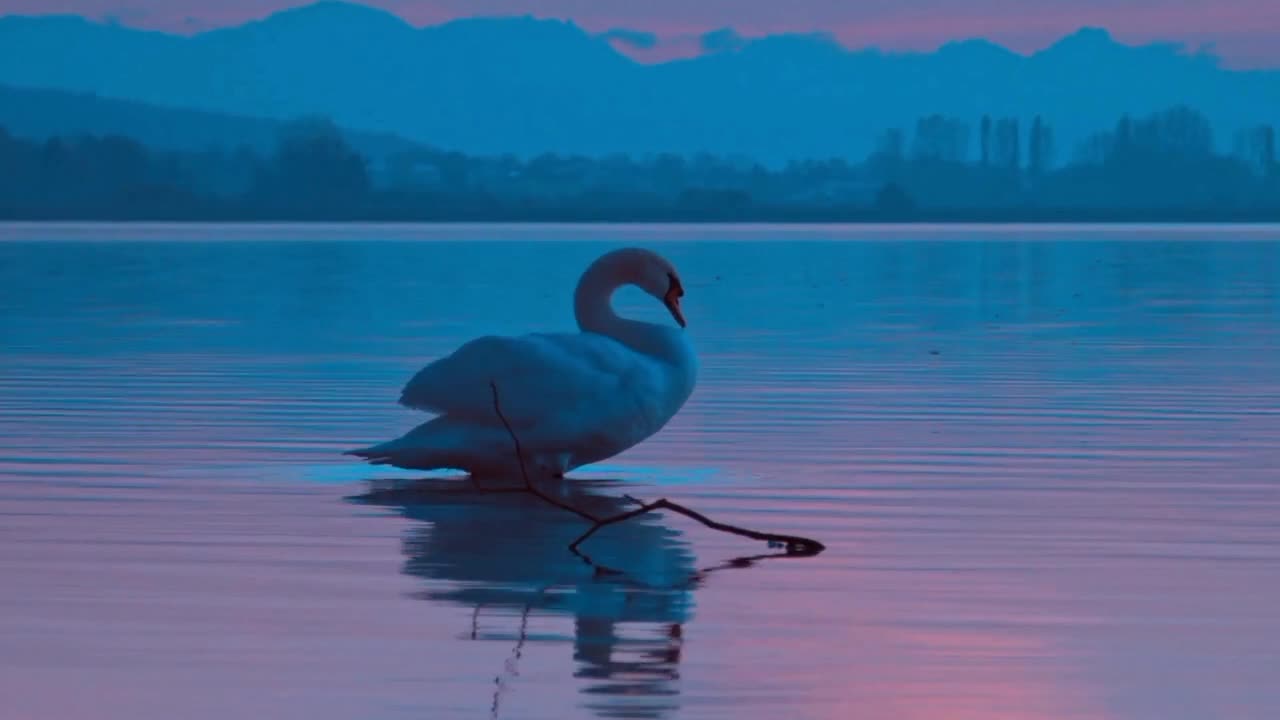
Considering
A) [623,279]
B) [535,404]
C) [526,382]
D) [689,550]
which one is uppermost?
[623,279]

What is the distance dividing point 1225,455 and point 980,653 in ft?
22.9

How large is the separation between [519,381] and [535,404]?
6.1 inches

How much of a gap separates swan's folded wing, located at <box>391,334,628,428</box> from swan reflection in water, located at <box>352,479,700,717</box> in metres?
0.44

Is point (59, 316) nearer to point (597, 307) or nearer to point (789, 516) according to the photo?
point (597, 307)

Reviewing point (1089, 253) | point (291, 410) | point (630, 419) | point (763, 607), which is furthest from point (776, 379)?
point (1089, 253)

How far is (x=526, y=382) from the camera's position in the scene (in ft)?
44.8

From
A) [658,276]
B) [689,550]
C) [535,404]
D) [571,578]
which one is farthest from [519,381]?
[571,578]

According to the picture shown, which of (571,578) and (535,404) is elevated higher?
(535,404)

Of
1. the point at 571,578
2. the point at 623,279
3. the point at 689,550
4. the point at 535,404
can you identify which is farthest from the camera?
the point at 623,279

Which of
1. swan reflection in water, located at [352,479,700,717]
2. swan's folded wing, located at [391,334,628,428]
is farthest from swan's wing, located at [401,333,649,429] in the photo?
swan reflection in water, located at [352,479,700,717]

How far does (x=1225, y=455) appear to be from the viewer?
593 inches

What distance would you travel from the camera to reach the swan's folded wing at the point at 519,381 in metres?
13.6

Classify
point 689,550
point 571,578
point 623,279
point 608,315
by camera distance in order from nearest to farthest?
point 571,578 < point 689,550 < point 608,315 < point 623,279

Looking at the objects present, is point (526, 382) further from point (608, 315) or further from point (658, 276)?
point (658, 276)
